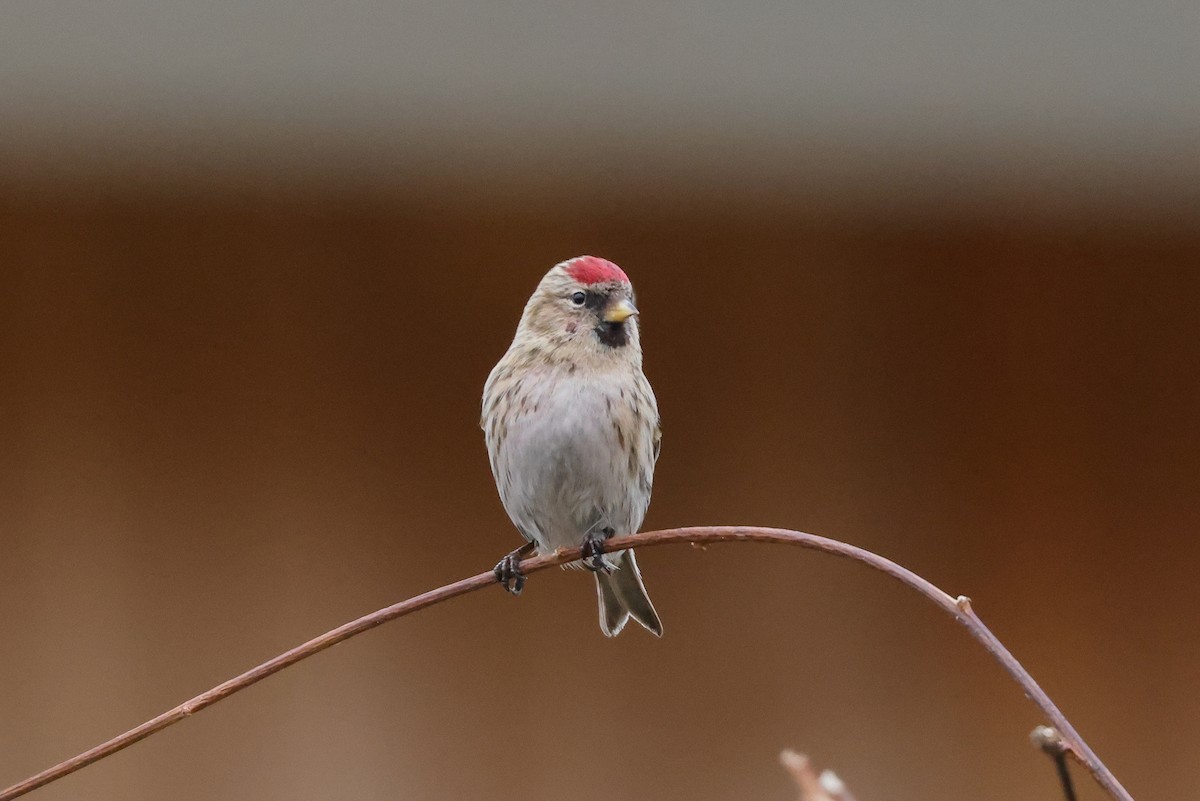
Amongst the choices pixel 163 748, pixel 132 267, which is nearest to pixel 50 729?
pixel 163 748

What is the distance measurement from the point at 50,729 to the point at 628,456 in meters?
1.62

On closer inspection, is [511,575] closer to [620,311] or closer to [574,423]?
[620,311]

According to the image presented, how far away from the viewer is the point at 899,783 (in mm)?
2904

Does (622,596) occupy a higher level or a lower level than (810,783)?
lower

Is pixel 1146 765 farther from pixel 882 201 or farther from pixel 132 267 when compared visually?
pixel 132 267

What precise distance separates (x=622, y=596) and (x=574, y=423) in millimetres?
243

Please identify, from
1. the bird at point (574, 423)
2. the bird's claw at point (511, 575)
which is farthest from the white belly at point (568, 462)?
the bird's claw at point (511, 575)

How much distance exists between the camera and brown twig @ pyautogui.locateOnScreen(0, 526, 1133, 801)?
67cm

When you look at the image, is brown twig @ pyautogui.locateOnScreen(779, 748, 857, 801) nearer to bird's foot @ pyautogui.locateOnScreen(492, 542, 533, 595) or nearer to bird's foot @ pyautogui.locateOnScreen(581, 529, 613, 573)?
bird's foot @ pyautogui.locateOnScreen(492, 542, 533, 595)

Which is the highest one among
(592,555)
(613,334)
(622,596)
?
(613,334)

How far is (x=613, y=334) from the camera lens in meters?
1.55

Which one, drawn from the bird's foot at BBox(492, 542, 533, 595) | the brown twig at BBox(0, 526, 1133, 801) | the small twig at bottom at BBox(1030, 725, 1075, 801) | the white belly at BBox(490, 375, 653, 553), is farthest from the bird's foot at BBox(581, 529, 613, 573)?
the small twig at bottom at BBox(1030, 725, 1075, 801)

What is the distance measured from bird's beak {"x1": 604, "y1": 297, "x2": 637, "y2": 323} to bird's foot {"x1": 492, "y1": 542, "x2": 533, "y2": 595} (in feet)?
0.85

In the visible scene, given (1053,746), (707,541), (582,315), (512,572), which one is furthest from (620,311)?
(1053,746)
